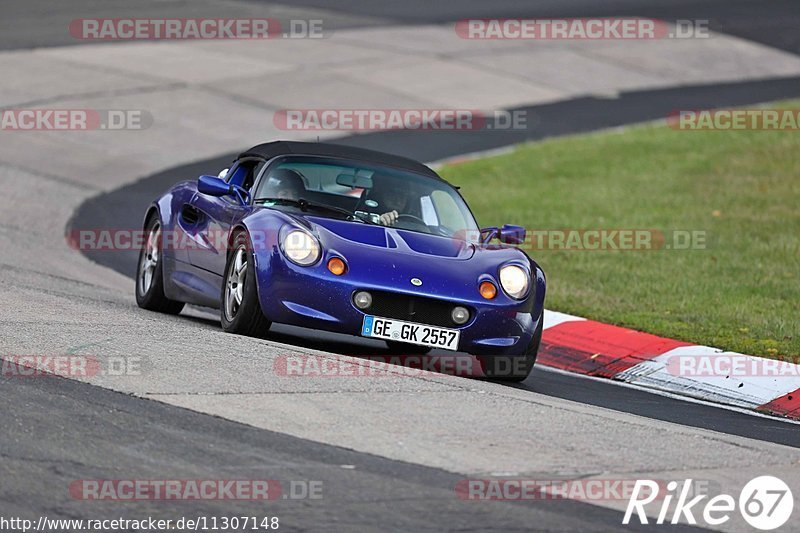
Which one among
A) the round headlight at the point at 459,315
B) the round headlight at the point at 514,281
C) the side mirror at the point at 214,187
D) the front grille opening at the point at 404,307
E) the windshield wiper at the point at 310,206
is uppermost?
the side mirror at the point at 214,187

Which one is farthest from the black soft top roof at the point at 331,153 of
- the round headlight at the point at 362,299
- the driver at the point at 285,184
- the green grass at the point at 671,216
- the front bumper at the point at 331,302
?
the green grass at the point at 671,216

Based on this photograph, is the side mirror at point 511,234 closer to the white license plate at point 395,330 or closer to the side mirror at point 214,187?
the white license plate at point 395,330

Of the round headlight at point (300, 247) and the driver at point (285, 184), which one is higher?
the driver at point (285, 184)

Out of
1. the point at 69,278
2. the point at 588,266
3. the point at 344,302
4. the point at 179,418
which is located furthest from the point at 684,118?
the point at 179,418

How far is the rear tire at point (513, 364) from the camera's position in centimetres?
936

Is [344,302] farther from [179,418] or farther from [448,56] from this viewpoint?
[448,56]

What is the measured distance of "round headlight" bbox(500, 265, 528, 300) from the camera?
9.18m

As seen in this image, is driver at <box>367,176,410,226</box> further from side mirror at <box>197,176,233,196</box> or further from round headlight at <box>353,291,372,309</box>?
round headlight at <box>353,291,372,309</box>

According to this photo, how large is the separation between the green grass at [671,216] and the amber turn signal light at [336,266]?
359 cm

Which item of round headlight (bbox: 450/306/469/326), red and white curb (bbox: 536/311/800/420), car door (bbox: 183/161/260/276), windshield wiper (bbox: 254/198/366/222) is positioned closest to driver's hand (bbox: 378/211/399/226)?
windshield wiper (bbox: 254/198/366/222)

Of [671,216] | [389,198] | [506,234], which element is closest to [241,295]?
[389,198]

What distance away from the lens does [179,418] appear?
679cm

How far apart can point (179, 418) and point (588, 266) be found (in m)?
7.87

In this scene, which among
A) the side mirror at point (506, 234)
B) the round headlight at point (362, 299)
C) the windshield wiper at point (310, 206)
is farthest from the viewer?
the side mirror at point (506, 234)
